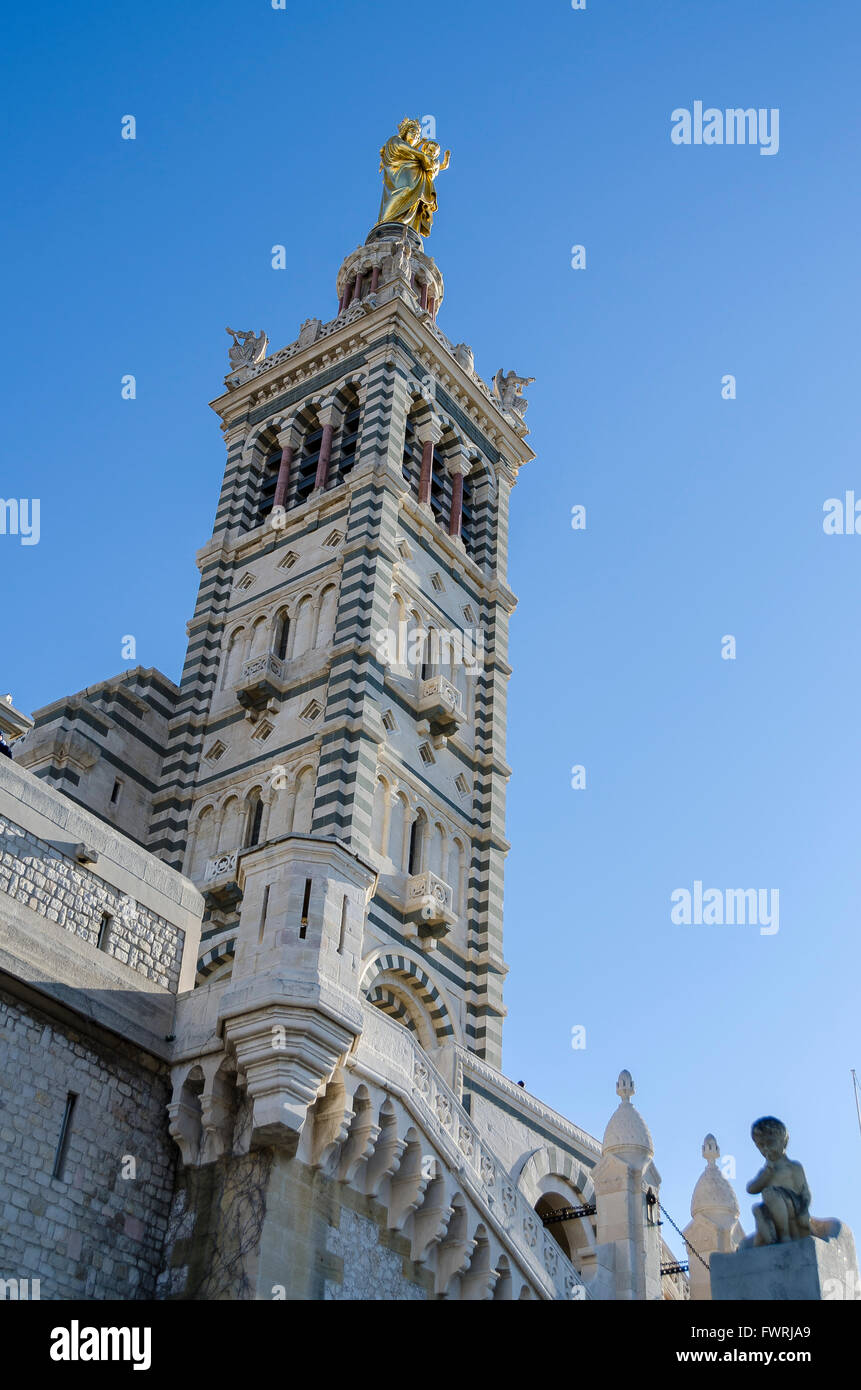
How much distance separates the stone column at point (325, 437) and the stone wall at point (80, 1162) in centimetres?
2286

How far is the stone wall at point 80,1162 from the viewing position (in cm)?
1420

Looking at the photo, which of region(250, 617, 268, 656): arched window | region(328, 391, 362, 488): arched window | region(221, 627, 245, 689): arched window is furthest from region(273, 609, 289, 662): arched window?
region(328, 391, 362, 488): arched window

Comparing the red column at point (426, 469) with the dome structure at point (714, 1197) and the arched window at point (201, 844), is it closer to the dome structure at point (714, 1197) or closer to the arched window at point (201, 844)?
the arched window at point (201, 844)

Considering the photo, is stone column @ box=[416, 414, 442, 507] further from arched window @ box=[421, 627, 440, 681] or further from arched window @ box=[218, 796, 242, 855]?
arched window @ box=[218, 796, 242, 855]

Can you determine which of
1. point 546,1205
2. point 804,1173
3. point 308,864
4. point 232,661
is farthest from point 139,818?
point 804,1173

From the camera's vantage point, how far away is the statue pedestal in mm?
13297

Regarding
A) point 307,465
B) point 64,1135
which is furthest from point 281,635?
point 64,1135

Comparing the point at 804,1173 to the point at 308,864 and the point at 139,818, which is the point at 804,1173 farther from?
the point at 139,818

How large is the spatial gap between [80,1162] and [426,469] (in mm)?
25603

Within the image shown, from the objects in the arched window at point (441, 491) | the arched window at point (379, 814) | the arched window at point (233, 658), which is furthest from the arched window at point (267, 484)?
the arched window at point (379, 814)

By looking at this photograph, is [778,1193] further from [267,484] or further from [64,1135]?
[267,484]

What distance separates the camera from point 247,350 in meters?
43.4
